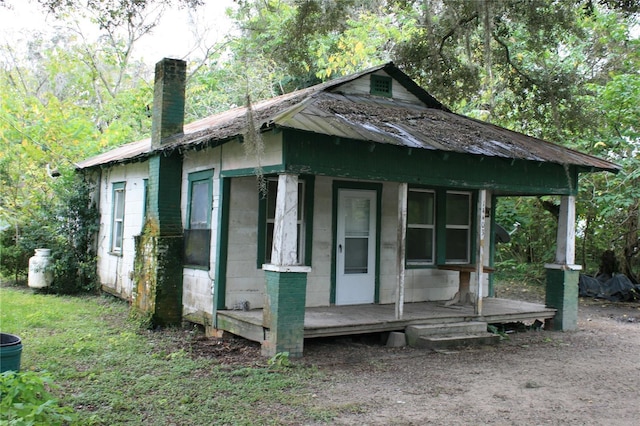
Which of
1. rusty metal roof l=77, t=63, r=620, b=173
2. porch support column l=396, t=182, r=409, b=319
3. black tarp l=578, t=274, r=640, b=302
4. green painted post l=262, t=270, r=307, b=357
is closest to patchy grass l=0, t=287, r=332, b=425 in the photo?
green painted post l=262, t=270, r=307, b=357

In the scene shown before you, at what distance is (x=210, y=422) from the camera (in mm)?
5168

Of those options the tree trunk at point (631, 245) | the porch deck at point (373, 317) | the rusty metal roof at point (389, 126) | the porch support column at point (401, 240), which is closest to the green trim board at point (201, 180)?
the rusty metal roof at point (389, 126)

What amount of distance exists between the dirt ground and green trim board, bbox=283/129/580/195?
2620mm

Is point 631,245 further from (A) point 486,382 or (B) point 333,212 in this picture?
(A) point 486,382

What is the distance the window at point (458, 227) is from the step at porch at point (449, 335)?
2.17 metres

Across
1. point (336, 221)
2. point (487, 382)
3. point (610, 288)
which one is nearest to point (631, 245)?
point (610, 288)

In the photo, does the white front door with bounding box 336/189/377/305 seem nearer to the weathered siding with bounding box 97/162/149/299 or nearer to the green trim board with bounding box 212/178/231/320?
the green trim board with bounding box 212/178/231/320

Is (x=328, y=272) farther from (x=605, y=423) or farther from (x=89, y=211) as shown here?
(x=89, y=211)

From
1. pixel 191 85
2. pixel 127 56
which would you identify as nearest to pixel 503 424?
pixel 191 85

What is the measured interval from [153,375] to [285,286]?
1947 millimetres

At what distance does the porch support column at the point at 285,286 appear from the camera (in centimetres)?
745

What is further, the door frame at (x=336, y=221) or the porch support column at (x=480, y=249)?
the door frame at (x=336, y=221)

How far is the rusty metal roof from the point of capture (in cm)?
758

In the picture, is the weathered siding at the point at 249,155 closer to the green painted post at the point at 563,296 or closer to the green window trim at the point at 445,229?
the green window trim at the point at 445,229
